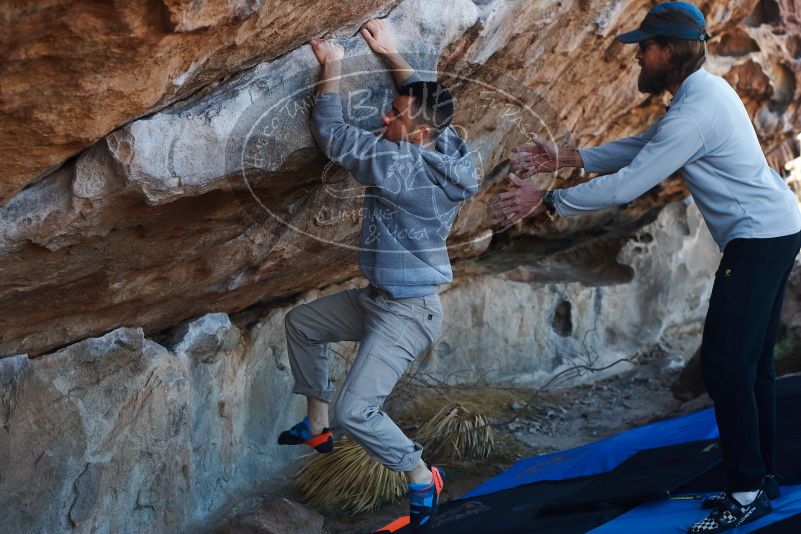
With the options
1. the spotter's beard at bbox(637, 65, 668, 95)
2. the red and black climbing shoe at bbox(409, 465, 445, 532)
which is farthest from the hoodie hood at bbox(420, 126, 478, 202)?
the red and black climbing shoe at bbox(409, 465, 445, 532)

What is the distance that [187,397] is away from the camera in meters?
4.12

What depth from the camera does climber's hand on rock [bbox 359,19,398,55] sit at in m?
3.33

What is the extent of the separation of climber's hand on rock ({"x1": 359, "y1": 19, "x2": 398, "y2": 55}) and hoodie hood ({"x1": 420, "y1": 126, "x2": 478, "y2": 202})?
0.35 m

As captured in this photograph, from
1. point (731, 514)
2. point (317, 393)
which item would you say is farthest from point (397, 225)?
point (731, 514)

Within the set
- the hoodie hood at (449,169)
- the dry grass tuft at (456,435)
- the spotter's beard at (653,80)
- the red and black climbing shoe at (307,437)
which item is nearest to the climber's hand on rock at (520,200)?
the hoodie hood at (449,169)

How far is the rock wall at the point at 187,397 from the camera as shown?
361 centimetres

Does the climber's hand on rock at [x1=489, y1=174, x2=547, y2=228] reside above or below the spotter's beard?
below

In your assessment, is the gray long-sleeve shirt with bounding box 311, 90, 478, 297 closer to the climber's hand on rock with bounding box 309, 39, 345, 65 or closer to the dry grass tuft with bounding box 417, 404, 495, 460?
the climber's hand on rock with bounding box 309, 39, 345, 65

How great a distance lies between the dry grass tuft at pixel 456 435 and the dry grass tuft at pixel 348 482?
0.45m

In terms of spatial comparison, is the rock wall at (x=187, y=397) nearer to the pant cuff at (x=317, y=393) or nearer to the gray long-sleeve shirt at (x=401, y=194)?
the pant cuff at (x=317, y=393)

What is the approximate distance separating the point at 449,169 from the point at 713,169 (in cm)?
86

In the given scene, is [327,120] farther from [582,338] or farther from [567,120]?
[582,338]

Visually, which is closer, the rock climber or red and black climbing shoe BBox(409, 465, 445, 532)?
the rock climber

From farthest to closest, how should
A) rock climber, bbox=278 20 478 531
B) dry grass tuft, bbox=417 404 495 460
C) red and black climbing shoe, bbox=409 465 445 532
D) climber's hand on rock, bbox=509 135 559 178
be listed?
dry grass tuft, bbox=417 404 495 460 → climber's hand on rock, bbox=509 135 559 178 → red and black climbing shoe, bbox=409 465 445 532 → rock climber, bbox=278 20 478 531
